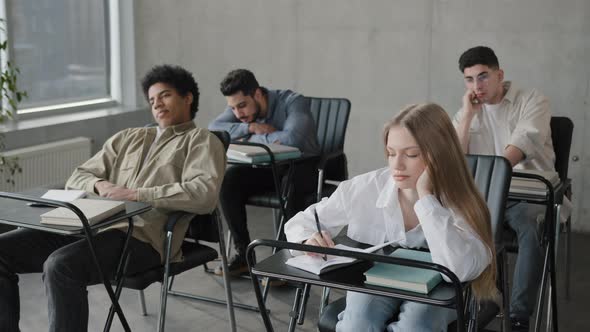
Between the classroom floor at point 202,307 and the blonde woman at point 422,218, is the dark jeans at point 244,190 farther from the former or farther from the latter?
the blonde woman at point 422,218

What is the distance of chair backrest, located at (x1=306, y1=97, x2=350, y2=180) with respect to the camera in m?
4.31

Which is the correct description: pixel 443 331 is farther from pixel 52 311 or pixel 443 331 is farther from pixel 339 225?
pixel 52 311

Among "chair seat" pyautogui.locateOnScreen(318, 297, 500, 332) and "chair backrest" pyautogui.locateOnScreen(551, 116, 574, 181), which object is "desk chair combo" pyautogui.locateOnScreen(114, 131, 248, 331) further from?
"chair backrest" pyautogui.locateOnScreen(551, 116, 574, 181)

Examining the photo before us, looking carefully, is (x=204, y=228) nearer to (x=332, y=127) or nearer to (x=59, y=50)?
(x=332, y=127)

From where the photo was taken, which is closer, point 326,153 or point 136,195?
point 136,195

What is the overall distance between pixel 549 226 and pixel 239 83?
1787mm

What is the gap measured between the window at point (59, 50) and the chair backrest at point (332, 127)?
2191 mm

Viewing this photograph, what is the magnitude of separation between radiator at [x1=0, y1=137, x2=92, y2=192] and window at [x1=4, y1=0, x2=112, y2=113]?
1.33 ft

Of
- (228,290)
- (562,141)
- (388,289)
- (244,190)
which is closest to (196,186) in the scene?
(228,290)

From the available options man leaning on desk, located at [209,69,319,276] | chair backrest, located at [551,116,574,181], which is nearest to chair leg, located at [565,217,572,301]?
chair backrest, located at [551,116,574,181]

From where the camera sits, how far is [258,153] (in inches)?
146

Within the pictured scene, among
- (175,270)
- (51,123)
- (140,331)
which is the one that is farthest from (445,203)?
(51,123)

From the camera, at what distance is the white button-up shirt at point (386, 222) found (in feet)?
6.93

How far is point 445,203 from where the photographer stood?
2273 mm
